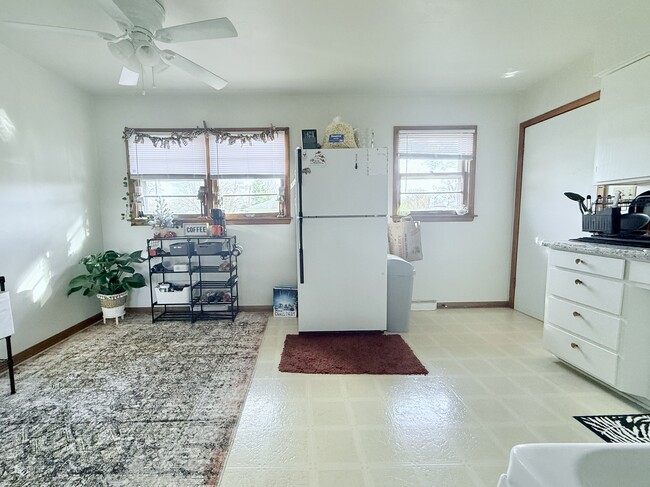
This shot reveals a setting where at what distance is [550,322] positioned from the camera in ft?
7.43

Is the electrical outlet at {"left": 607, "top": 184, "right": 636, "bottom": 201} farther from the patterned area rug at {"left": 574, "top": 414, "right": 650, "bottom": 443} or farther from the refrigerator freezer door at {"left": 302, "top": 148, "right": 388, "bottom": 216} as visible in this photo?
the refrigerator freezer door at {"left": 302, "top": 148, "right": 388, "bottom": 216}

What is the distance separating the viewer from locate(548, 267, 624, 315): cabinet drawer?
1.80m

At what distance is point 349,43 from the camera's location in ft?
7.66

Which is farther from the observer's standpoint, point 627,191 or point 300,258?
point 300,258

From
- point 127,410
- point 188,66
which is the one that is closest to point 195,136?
point 188,66

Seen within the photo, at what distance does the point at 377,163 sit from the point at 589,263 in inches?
67.2

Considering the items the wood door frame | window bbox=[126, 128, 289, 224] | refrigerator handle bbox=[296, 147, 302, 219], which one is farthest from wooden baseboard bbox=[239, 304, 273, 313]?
the wood door frame

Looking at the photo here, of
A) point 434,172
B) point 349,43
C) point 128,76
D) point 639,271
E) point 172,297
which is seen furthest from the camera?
point 434,172

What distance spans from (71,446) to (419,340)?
2.53 m

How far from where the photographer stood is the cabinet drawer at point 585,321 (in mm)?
1815

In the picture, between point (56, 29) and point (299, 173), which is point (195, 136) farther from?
point (56, 29)

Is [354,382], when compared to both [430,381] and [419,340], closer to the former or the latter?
[430,381]

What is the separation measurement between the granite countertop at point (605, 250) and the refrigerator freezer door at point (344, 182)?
137cm

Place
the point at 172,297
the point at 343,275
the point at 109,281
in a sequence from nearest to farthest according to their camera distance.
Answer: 1. the point at 343,275
2. the point at 109,281
3. the point at 172,297
